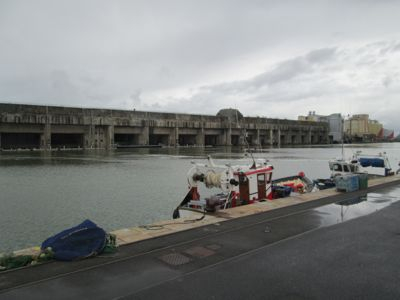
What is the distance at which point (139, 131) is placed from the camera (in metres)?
98.3

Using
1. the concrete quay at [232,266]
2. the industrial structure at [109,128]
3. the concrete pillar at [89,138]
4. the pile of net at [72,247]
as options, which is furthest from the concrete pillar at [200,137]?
the pile of net at [72,247]

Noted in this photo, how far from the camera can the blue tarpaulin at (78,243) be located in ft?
26.3

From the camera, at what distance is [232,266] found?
7637 mm

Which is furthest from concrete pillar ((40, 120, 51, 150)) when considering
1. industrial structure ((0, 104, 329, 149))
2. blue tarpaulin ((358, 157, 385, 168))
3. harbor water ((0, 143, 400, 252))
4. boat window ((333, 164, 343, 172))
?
blue tarpaulin ((358, 157, 385, 168))

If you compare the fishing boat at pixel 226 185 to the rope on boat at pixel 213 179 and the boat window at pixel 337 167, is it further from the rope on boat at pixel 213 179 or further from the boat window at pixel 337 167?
the boat window at pixel 337 167

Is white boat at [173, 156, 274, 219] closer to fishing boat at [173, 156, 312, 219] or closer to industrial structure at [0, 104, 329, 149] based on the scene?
fishing boat at [173, 156, 312, 219]

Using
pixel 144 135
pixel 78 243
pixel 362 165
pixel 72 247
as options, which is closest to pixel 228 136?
pixel 144 135

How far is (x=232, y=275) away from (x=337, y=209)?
8249mm

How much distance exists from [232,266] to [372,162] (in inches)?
877

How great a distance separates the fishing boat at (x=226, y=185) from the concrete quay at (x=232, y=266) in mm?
3286

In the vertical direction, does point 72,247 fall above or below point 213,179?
below

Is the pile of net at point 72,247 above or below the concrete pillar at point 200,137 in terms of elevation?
below

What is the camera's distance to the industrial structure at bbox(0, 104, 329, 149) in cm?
7675

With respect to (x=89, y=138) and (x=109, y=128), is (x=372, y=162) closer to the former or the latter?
(x=109, y=128)
